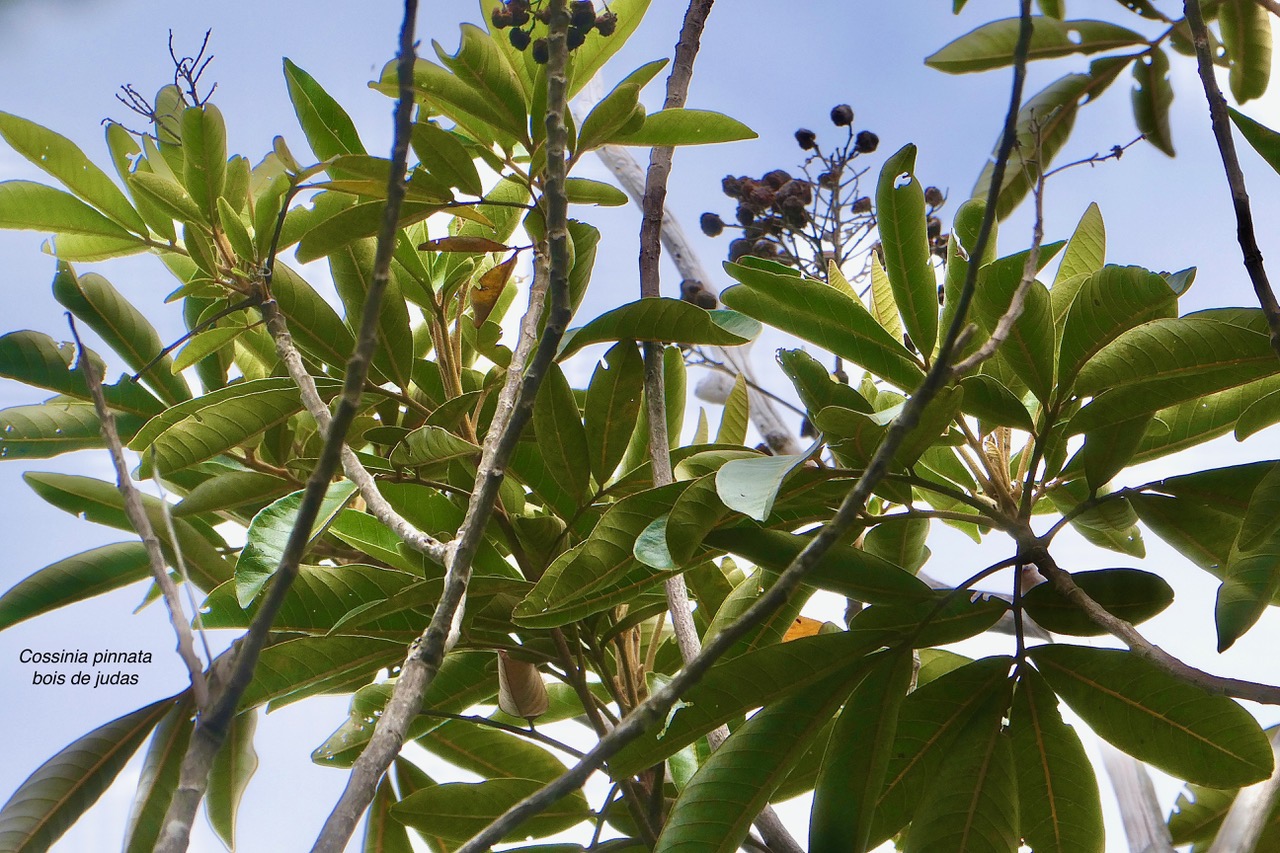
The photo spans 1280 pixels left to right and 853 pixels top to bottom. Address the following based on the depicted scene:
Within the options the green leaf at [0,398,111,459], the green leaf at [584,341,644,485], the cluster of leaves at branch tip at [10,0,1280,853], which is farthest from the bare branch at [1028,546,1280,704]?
the green leaf at [0,398,111,459]

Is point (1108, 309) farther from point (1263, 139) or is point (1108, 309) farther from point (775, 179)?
point (775, 179)

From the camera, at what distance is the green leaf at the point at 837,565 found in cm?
75

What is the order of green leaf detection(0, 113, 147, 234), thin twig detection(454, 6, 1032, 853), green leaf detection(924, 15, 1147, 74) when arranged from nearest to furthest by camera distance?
thin twig detection(454, 6, 1032, 853) < green leaf detection(0, 113, 147, 234) < green leaf detection(924, 15, 1147, 74)

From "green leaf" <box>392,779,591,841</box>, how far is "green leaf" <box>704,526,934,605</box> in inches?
15.1

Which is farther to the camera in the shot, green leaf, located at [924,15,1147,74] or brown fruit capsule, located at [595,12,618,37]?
green leaf, located at [924,15,1147,74]

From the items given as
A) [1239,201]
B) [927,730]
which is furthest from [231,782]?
[1239,201]

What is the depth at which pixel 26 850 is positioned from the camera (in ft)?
3.01

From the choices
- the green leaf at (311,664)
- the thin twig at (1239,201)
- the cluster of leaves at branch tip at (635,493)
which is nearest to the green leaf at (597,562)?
the cluster of leaves at branch tip at (635,493)

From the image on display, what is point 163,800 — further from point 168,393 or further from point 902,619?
point 902,619

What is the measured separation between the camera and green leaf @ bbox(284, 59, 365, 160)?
39.0 inches

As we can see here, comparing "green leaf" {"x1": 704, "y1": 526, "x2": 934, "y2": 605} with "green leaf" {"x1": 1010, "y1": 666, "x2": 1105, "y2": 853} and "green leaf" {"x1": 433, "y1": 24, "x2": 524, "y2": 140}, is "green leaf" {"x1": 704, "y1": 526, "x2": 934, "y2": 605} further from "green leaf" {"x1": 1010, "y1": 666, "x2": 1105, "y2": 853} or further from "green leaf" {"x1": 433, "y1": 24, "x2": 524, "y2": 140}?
"green leaf" {"x1": 433, "y1": 24, "x2": 524, "y2": 140}

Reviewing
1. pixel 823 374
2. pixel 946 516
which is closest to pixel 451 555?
pixel 823 374

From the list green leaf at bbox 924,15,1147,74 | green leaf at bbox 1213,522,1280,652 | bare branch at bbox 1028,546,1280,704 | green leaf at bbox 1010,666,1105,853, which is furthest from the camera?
green leaf at bbox 924,15,1147,74

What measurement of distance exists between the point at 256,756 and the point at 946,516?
761 millimetres
